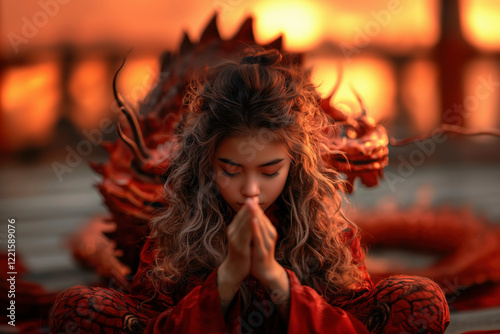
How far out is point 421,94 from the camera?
4453mm

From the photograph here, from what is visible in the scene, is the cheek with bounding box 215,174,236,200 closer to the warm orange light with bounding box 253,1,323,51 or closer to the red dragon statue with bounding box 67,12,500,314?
the red dragon statue with bounding box 67,12,500,314

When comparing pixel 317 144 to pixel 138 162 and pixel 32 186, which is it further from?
pixel 32 186

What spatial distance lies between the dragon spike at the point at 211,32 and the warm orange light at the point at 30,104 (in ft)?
10.2

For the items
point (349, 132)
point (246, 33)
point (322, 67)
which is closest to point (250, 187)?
point (349, 132)

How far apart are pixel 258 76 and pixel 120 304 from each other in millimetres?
465

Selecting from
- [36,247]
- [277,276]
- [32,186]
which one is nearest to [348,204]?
[277,276]

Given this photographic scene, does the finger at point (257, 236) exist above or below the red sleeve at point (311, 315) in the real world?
above

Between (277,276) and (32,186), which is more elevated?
(277,276)

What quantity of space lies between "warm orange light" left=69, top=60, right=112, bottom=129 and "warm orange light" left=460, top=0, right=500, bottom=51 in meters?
2.76

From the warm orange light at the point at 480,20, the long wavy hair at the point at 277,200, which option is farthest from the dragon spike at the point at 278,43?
the warm orange light at the point at 480,20

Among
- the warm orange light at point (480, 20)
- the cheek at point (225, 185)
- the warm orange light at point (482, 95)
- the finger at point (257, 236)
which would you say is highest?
the warm orange light at point (480, 20)

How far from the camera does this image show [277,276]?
0.85 meters

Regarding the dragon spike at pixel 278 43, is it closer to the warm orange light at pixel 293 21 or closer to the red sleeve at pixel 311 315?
the red sleeve at pixel 311 315

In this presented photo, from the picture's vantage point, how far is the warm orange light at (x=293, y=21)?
3.51 meters
